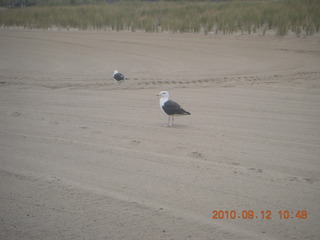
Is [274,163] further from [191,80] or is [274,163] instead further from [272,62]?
[272,62]

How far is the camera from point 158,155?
548cm

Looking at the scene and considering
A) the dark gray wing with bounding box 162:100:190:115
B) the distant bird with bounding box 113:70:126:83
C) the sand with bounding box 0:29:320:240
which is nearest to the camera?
the sand with bounding box 0:29:320:240

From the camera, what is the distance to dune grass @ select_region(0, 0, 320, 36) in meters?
19.1

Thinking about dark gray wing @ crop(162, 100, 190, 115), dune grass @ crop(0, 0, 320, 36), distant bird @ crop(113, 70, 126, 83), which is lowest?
distant bird @ crop(113, 70, 126, 83)

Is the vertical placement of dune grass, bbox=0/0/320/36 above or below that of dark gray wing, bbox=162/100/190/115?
above

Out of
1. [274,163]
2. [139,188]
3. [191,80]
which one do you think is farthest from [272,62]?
[139,188]

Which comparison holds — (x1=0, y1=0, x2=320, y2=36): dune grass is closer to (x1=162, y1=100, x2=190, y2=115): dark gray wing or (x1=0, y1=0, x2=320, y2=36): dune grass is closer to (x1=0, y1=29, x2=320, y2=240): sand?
(x1=0, y1=29, x2=320, y2=240): sand

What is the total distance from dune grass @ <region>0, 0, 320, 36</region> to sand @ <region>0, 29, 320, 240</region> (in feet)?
22.9

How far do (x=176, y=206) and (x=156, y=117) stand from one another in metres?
3.79
